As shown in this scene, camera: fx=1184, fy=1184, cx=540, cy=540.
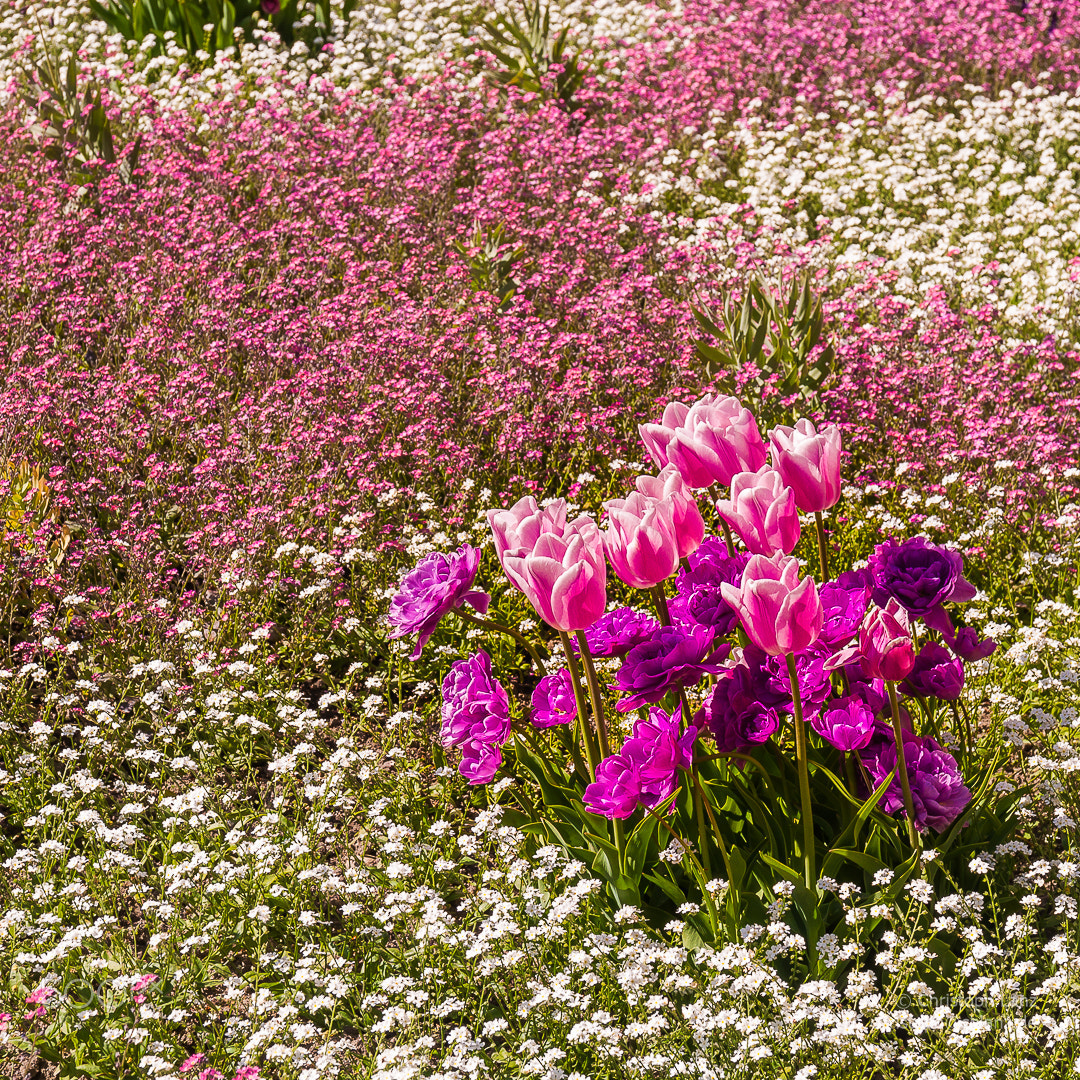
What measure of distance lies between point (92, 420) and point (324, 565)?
4.72 feet

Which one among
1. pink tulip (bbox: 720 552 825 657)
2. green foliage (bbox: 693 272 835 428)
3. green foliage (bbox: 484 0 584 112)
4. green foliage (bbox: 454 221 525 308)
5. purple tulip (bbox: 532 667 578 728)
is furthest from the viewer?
green foliage (bbox: 484 0 584 112)

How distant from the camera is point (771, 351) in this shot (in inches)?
220

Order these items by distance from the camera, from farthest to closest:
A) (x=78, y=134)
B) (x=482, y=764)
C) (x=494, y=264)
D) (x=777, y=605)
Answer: (x=78, y=134)
(x=494, y=264)
(x=482, y=764)
(x=777, y=605)

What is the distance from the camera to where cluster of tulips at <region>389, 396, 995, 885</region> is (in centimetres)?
253

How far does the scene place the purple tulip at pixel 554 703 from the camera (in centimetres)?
298

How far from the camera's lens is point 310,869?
326 centimetres

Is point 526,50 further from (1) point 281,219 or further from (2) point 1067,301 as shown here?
(2) point 1067,301

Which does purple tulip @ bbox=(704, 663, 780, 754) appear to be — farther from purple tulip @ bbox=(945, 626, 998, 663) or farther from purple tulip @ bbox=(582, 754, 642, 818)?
purple tulip @ bbox=(945, 626, 998, 663)

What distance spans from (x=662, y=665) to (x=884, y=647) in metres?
0.49

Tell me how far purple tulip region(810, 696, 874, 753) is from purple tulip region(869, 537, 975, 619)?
0.32 metres

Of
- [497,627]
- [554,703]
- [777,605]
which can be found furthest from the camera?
[554,703]

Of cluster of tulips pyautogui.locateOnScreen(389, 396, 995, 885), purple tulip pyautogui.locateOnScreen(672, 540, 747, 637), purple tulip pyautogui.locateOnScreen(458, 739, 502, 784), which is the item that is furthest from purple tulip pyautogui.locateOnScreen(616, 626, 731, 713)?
purple tulip pyautogui.locateOnScreen(458, 739, 502, 784)

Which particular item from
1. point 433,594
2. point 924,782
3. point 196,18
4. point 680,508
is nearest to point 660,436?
point 680,508

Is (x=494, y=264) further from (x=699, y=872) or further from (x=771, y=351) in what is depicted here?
(x=699, y=872)
